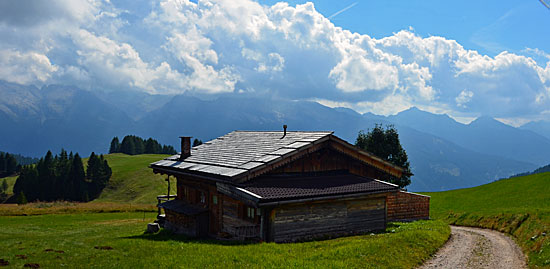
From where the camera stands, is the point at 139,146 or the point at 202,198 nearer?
the point at 202,198

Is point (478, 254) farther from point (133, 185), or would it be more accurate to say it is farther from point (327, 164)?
point (133, 185)

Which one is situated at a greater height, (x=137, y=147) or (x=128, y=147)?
(x=137, y=147)

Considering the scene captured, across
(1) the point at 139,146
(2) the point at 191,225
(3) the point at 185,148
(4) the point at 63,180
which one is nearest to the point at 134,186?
(4) the point at 63,180

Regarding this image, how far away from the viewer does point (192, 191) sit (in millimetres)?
25000

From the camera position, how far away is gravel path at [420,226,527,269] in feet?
45.8

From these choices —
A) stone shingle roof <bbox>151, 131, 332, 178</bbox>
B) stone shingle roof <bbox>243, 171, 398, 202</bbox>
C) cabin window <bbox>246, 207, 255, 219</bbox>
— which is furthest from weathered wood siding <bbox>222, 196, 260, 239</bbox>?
stone shingle roof <bbox>151, 131, 332, 178</bbox>

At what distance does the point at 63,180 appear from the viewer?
111688 mm

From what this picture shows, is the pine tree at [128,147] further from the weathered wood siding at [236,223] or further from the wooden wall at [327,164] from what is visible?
the weathered wood siding at [236,223]

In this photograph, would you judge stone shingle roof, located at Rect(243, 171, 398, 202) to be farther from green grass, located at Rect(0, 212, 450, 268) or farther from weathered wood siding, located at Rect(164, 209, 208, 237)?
weathered wood siding, located at Rect(164, 209, 208, 237)

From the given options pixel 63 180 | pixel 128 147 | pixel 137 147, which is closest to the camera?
pixel 63 180

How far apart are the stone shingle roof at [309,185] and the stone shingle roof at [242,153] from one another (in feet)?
3.91

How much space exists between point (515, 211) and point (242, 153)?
1823 centimetres

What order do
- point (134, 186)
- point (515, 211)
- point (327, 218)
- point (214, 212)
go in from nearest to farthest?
point (327, 218) → point (214, 212) → point (515, 211) → point (134, 186)

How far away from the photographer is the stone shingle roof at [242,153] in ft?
66.2
